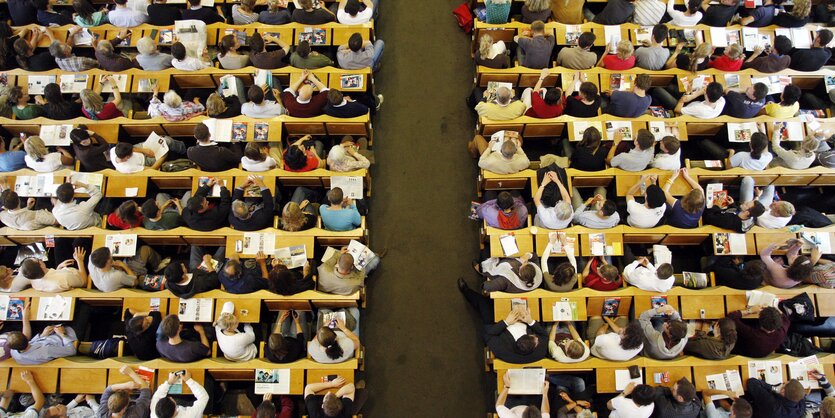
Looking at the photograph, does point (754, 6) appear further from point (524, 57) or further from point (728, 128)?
point (524, 57)

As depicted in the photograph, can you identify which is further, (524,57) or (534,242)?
(524,57)

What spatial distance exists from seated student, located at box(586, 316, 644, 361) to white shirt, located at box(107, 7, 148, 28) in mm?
7222

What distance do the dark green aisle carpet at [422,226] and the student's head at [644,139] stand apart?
225 cm

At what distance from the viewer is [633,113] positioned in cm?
696

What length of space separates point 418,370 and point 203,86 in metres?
4.81

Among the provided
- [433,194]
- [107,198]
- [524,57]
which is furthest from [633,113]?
[107,198]

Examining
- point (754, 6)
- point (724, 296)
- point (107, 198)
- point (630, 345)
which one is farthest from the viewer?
point (754, 6)

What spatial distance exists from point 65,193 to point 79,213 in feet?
0.91

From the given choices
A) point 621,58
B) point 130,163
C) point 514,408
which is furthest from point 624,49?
point 130,163

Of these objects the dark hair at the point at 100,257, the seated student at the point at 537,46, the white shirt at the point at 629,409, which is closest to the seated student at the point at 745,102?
the seated student at the point at 537,46

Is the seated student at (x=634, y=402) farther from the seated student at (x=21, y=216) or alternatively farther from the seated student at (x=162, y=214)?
the seated student at (x=21, y=216)

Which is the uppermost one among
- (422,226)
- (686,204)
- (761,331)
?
(686,204)

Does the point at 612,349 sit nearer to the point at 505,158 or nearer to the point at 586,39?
the point at 505,158

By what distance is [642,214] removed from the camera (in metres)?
6.29
